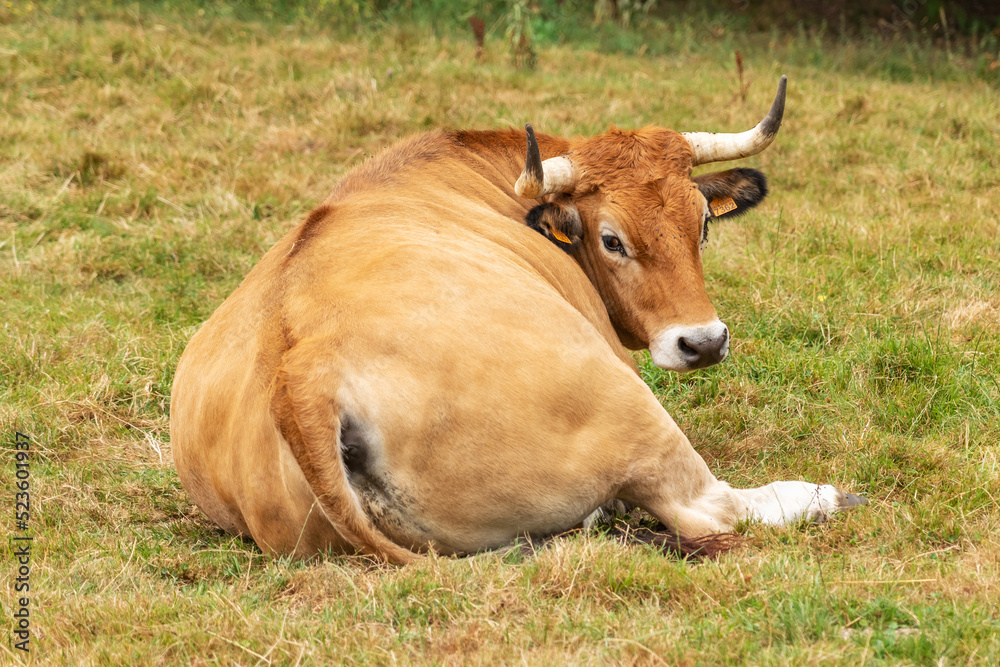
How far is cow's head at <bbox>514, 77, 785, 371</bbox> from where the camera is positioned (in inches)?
179

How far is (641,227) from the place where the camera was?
4648 mm

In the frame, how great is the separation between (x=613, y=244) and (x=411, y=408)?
6.10 ft

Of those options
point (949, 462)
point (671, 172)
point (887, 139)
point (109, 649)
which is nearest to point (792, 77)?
point (887, 139)

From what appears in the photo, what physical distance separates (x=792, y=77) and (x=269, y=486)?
938cm

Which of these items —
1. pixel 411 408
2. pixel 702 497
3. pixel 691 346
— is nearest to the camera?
pixel 411 408

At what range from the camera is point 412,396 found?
325 centimetres

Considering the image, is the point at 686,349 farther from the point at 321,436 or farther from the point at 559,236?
the point at 321,436

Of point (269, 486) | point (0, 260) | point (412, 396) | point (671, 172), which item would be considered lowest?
point (0, 260)

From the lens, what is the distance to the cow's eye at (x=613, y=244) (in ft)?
15.5

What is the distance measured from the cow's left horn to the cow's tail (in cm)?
168

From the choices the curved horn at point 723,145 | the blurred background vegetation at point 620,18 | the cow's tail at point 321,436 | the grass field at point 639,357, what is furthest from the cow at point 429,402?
the blurred background vegetation at point 620,18

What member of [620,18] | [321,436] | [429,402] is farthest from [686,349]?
[620,18]

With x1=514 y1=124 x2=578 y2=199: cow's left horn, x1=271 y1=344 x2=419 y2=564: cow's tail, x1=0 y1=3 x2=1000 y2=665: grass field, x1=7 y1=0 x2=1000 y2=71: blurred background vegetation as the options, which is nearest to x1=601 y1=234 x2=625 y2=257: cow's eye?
x1=514 y1=124 x2=578 y2=199: cow's left horn

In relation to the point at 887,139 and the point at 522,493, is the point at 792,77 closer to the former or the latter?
the point at 887,139
